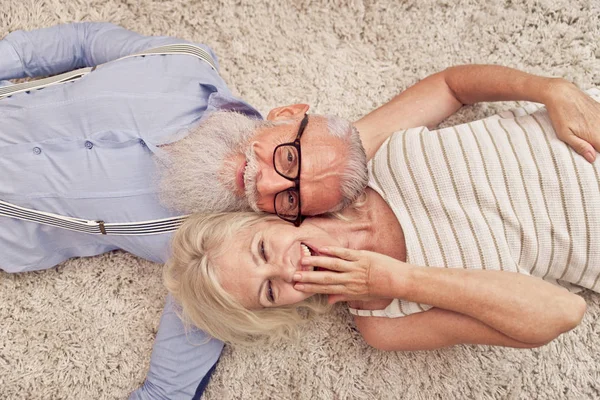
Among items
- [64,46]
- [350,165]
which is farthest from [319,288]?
[64,46]

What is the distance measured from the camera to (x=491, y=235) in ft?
3.94

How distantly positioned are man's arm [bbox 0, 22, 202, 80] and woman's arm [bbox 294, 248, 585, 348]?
0.84m

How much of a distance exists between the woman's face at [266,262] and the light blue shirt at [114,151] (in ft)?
0.87

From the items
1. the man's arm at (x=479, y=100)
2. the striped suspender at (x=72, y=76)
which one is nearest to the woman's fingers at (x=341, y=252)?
the man's arm at (x=479, y=100)

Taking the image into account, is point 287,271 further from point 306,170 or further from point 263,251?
point 306,170

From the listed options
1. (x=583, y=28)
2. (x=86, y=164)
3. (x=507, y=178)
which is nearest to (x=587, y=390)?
(x=507, y=178)

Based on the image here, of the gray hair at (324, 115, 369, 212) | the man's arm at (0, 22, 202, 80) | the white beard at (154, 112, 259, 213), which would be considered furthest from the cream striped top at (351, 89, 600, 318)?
the man's arm at (0, 22, 202, 80)

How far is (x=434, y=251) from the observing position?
1.21 metres

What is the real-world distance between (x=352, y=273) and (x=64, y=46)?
43.2 inches

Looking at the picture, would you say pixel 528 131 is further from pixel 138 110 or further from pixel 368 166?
pixel 138 110

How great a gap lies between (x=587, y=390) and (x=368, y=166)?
34.7 inches

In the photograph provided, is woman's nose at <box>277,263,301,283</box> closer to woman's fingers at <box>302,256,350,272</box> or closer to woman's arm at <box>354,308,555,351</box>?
woman's fingers at <box>302,256,350,272</box>

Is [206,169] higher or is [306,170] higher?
[306,170]

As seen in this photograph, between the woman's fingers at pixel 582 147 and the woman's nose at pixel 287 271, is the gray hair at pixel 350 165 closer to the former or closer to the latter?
the woman's nose at pixel 287 271
